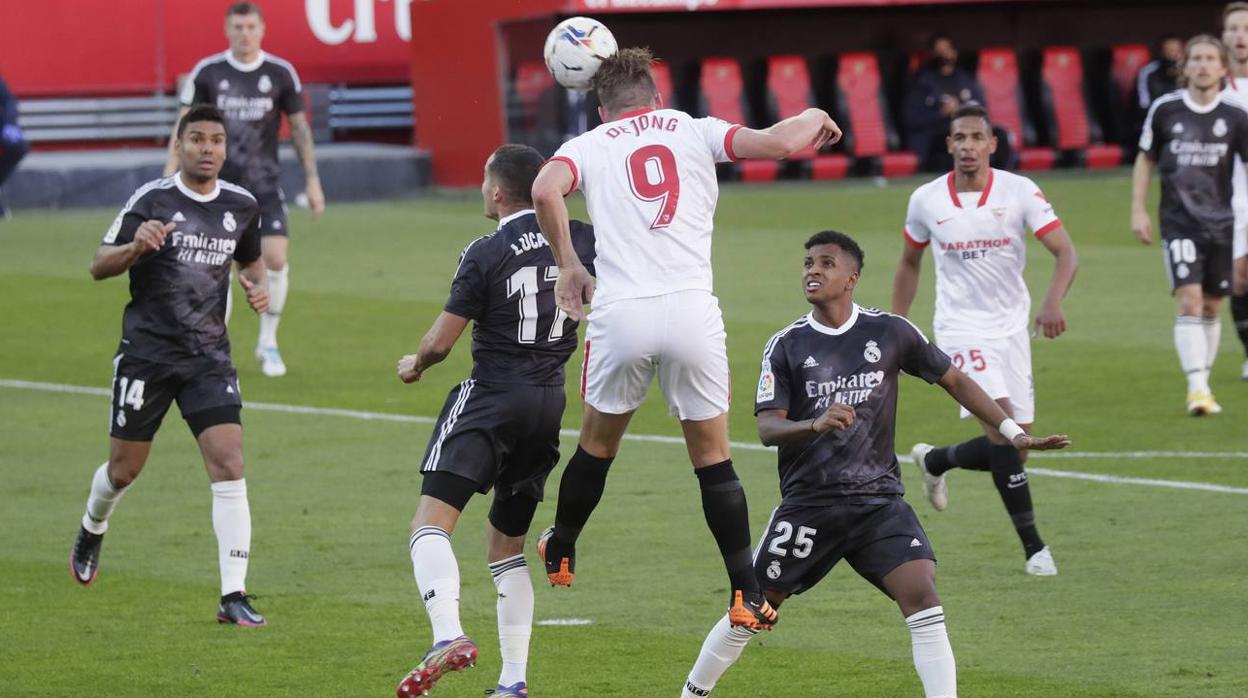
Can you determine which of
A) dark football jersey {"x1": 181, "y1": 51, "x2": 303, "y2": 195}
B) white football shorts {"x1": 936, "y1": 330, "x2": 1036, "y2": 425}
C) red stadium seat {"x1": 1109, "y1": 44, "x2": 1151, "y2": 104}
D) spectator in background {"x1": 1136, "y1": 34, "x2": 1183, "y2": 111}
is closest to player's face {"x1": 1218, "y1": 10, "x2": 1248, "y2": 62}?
white football shorts {"x1": 936, "y1": 330, "x2": 1036, "y2": 425}

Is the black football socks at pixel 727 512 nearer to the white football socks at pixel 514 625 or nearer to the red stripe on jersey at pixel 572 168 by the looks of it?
the white football socks at pixel 514 625

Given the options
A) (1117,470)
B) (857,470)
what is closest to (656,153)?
(857,470)

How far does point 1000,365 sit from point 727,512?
297cm

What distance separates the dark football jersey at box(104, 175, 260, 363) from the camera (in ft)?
29.9

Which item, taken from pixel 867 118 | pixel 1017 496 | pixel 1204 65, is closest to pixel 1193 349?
pixel 1204 65

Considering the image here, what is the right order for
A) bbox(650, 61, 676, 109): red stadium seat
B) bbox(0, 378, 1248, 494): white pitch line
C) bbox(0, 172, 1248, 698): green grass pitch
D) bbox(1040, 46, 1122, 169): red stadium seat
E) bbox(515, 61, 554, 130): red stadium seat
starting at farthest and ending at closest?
1. bbox(1040, 46, 1122, 169): red stadium seat
2. bbox(650, 61, 676, 109): red stadium seat
3. bbox(515, 61, 554, 130): red stadium seat
4. bbox(0, 378, 1248, 494): white pitch line
5. bbox(0, 172, 1248, 698): green grass pitch

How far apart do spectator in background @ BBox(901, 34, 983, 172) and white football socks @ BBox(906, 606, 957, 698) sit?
2272 centimetres

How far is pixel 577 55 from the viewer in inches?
308

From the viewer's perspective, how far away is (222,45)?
3366cm

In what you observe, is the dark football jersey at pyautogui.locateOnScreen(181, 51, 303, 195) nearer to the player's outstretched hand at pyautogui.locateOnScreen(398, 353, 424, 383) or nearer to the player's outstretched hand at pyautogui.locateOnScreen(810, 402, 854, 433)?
the player's outstretched hand at pyautogui.locateOnScreen(398, 353, 424, 383)

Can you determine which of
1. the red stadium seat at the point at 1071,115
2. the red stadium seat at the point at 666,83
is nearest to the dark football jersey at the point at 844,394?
the red stadium seat at the point at 666,83

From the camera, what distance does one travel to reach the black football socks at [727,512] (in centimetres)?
733

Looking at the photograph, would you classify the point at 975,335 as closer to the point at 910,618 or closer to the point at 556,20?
the point at 910,618

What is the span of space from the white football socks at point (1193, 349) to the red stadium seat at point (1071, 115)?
19.5 metres
